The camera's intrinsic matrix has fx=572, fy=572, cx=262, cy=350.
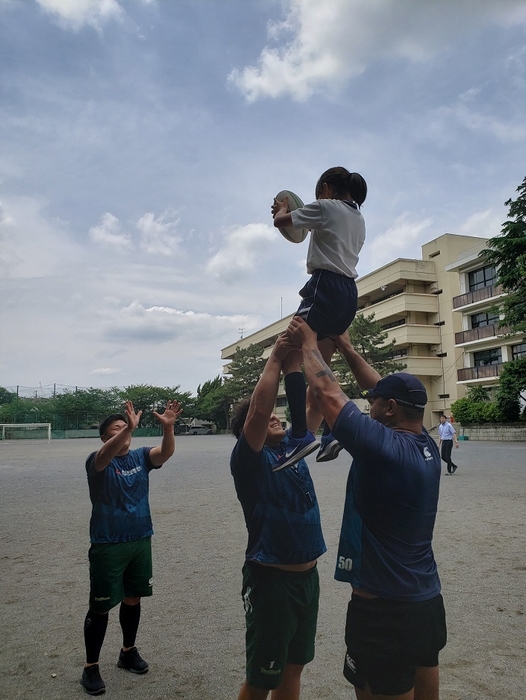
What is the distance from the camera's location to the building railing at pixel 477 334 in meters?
43.5

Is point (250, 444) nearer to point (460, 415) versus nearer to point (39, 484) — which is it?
point (39, 484)

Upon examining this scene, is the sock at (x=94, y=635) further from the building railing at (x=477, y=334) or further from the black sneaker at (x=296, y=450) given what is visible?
the building railing at (x=477, y=334)

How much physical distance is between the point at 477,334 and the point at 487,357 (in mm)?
2291

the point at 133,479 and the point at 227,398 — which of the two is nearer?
the point at 133,479

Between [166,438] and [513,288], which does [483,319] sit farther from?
[166,438]

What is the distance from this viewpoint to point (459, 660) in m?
4.35

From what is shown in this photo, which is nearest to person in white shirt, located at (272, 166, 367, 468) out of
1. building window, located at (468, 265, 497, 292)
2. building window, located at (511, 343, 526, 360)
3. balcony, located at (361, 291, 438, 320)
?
building window, located at (511, 343, 526, 360)

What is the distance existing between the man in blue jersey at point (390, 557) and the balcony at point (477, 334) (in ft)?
141

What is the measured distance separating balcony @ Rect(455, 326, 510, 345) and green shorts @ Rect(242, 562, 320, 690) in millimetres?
42748

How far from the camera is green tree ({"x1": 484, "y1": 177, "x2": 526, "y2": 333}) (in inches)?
1179

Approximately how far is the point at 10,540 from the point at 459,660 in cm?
678

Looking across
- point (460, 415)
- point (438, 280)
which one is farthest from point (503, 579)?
point (438, 280)

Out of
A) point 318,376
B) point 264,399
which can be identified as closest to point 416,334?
point 264,399

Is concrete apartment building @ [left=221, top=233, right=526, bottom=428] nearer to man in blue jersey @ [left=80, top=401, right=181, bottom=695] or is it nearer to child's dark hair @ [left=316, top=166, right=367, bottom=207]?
man in blue jersey @ [left=80, top=401, right=181, bottom=695]
